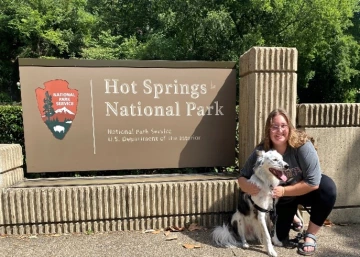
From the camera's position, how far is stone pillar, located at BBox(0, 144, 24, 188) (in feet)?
11.2

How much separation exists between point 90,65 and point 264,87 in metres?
2.07

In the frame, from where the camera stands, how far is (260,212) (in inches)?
119

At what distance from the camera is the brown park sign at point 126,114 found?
12.3 feet

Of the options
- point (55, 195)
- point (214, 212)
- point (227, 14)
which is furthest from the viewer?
point (227, 14)

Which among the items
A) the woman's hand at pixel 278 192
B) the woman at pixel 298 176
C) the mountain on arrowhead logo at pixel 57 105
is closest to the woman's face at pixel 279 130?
the woman at pixel 298 176

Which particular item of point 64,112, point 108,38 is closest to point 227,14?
point 108,38

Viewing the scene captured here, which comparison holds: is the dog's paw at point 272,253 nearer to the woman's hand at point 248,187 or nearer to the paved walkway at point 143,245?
the paved walkway at point 143,245

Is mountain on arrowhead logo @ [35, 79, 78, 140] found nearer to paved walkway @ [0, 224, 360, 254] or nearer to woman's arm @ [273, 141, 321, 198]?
paved walkway @ [0, 224, 360, 254]

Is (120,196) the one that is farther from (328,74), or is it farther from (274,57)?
(328,74)

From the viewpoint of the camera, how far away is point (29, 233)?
3.48 meters

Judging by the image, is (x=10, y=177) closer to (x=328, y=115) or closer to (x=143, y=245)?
(x=143, y=245)

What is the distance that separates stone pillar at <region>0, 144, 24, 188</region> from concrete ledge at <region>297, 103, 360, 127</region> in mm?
3358

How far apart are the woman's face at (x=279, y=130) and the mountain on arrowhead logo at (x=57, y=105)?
2.29 meters

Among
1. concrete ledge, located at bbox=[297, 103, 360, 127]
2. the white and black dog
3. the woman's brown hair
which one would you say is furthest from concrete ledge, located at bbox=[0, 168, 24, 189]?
concrete ledge, located at bbox=[297, 103, 360, 127]
